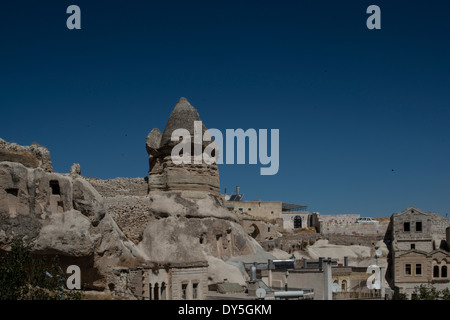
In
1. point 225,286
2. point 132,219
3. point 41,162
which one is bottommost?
point 225,286

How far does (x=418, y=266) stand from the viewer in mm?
45719

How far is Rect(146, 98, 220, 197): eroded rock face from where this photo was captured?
37.8 metres

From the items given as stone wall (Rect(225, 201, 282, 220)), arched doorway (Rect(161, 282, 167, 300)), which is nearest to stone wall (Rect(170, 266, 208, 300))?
arched doorway (Rect(161, 282, 167, 300))

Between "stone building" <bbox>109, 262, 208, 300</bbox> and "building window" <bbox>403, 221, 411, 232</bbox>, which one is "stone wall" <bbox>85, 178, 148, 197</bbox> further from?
"building window" <bbox>403, 221, 411, 232</bbox>

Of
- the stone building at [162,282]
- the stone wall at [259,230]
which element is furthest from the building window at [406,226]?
the stone building at [162,282]

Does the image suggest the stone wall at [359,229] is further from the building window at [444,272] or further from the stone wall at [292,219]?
the stone wall at [292,219]

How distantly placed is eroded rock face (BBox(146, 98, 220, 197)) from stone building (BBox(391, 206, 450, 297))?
1666 cm

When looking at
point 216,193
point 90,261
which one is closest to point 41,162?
point 90,261

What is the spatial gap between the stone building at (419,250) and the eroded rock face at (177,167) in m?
16.7

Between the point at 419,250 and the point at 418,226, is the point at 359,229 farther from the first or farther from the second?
the point at 419,250

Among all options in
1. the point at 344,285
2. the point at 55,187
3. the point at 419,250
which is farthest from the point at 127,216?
the point at 419,250

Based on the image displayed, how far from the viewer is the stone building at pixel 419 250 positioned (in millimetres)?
45156
